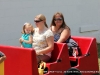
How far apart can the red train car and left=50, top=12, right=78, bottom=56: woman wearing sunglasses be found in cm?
25

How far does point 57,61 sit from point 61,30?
32.3 inches

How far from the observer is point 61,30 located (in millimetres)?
6199

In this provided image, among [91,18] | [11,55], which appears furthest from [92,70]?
[91,18]

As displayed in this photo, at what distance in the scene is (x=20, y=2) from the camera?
343 inches

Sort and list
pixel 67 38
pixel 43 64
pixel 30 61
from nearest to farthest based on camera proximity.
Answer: pixel 30 61 → pixel 43 64 → pixel 67 38

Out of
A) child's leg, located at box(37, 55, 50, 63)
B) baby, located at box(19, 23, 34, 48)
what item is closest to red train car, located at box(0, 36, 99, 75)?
child's leg, located at box(37, 55, 50, 63)

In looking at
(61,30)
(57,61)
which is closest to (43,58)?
(57,61)

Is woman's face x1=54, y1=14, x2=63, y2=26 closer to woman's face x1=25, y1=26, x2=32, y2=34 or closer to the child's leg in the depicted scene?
woman's face x1=25, y1=26, x2=32, y2=34

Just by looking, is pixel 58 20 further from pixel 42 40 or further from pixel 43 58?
pixel 43 58

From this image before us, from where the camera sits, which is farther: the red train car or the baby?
the baby

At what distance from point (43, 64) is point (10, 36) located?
3324 mm

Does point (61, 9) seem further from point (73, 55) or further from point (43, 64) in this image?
point (43, 64)

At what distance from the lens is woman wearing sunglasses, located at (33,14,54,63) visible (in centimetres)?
561

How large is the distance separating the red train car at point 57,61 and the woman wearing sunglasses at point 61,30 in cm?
25
